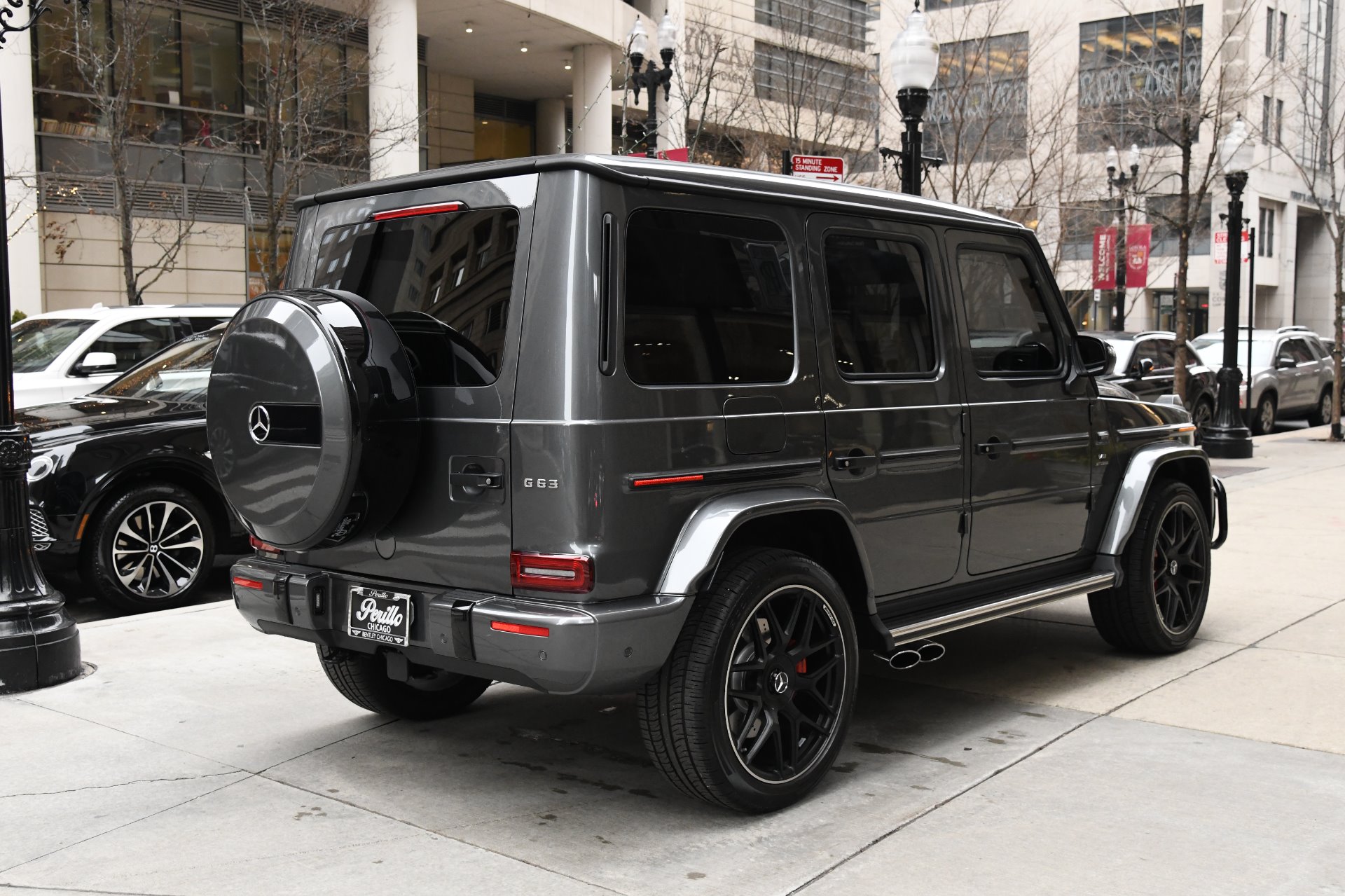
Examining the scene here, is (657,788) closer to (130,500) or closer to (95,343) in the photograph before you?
(130,500)

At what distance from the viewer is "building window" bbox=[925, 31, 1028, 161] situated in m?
21.1

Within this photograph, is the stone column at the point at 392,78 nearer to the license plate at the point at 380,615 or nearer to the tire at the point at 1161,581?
the tire at the point at 1161,581

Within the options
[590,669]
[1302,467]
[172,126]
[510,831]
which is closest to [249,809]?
[510,831]

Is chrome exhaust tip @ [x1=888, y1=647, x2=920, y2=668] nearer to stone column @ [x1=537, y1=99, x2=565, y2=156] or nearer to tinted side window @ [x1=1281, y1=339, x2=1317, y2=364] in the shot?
tinted side window @ [x1=1281, y1=339, x2=1317, y2=364]

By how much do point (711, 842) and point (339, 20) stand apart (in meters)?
19.7

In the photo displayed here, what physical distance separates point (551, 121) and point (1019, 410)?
104 feet

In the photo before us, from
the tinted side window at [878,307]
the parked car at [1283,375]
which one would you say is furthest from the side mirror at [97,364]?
the parked car at [1283,375]

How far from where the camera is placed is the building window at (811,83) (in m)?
22.7

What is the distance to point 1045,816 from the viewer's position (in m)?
4.36

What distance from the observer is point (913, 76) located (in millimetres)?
10625

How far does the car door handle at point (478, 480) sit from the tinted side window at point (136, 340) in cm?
723

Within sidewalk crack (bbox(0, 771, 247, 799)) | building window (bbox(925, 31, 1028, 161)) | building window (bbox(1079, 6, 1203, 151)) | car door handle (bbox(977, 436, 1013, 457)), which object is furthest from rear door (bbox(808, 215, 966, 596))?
building window (bbox(925, 31, 1028, 161))

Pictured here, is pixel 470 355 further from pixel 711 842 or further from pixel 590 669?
pixel 711 842

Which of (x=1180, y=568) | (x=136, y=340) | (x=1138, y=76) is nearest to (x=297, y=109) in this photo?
(x=136, y=340)
